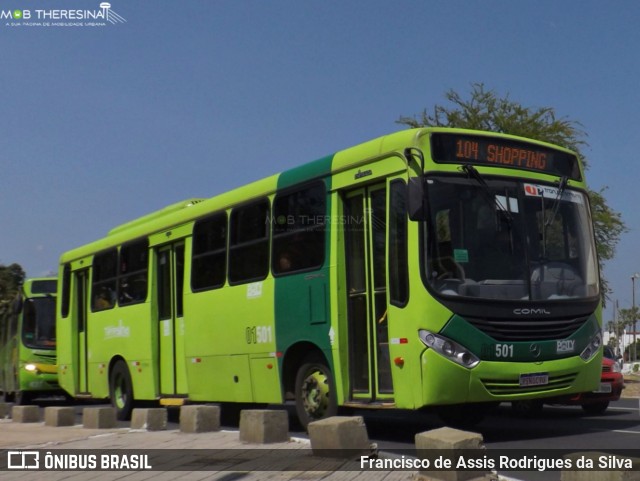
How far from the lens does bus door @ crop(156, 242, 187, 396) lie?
16250 millimetres

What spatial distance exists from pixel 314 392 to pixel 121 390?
7.29 meters

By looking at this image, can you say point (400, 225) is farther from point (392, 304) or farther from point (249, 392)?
point (249, 392)

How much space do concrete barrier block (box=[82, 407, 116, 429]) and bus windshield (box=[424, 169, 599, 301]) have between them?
6.75m

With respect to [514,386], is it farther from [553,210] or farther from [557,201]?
[557,201]

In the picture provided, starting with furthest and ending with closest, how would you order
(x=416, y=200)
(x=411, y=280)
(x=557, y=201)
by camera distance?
1. (x=557, y=201)
2. (x=411, y=280)
3. (x=416, y=200)

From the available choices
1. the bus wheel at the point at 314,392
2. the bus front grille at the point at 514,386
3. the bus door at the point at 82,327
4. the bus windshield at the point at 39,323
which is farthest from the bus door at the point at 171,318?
the bus windshield at the point at 39,323

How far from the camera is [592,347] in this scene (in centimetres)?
1173

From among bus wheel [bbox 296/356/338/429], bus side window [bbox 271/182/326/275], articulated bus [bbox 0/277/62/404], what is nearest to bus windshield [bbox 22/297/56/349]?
articulated bus [bbox 0/277/62/404]

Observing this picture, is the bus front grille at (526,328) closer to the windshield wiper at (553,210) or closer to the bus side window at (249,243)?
the windshield wiper at (553,210)

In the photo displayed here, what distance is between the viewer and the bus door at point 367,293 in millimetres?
11320

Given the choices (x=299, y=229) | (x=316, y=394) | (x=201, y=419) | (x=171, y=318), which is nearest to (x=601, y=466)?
(x=316, y=394)

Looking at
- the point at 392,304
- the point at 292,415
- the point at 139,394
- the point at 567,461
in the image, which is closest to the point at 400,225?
the point at 392,304

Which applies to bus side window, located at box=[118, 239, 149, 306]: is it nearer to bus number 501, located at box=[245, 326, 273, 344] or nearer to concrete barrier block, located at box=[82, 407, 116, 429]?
concrete barrier block, located at box=[82, 407, 116, 429]

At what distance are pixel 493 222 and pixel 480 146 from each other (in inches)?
38.1
